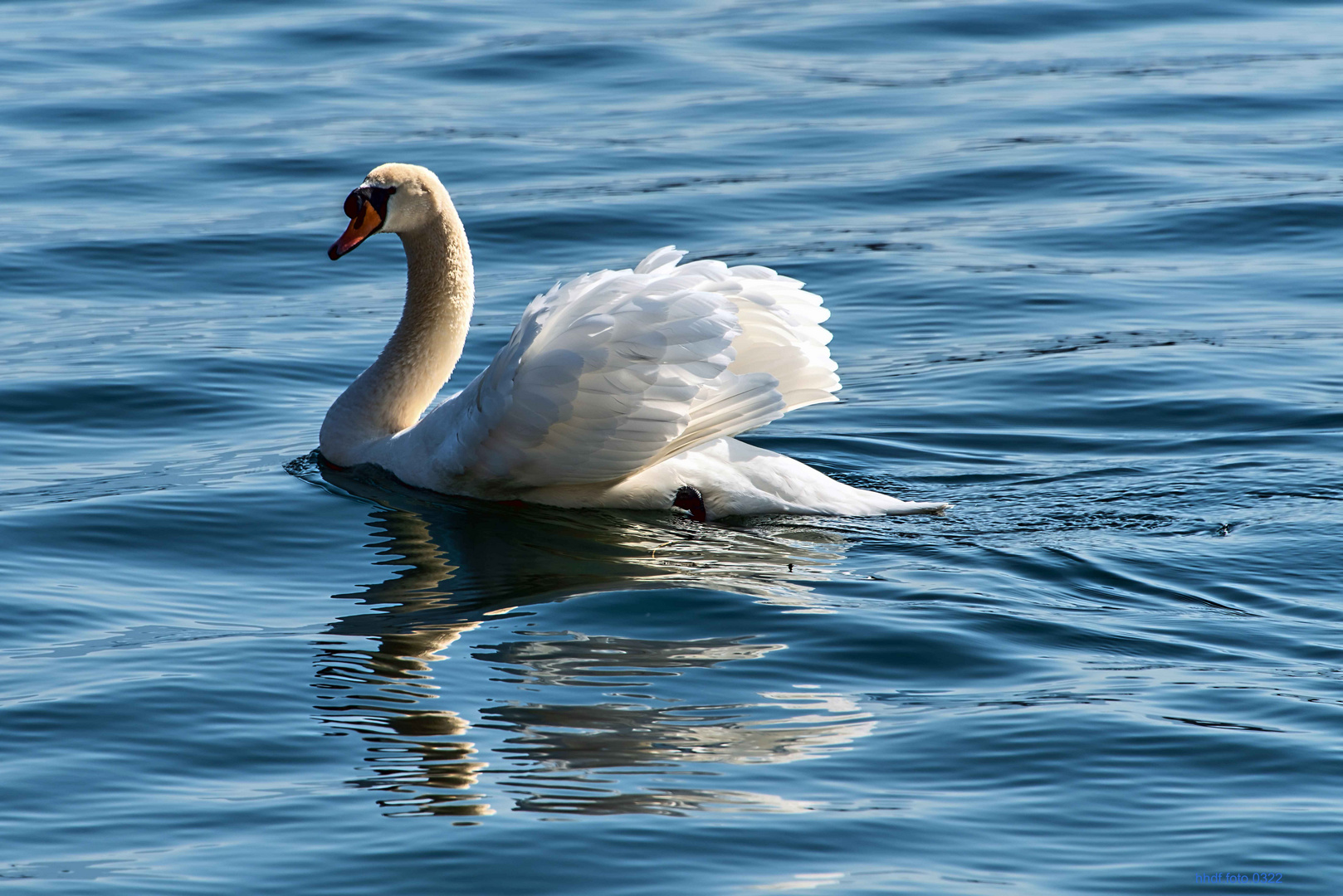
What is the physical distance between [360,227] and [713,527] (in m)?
2.42

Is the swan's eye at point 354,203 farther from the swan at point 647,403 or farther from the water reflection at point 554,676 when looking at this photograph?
the water reflection at point 554,676

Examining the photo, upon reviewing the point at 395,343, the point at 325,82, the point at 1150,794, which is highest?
the point at 325,82

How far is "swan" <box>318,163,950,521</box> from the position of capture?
772 centimetres

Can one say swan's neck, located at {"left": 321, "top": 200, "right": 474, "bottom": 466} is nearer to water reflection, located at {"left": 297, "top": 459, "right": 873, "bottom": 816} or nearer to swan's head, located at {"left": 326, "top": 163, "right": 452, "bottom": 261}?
swan's head, located at {"left": 326, "top": 163, "right": 452, "bottom": 261}

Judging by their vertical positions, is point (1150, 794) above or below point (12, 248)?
below

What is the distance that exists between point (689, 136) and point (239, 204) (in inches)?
148

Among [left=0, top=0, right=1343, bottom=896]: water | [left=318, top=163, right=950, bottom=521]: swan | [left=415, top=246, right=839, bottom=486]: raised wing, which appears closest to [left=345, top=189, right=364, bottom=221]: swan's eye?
[left=318, top=163, right=950, bottom=521]: swan

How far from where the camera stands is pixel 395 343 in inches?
370

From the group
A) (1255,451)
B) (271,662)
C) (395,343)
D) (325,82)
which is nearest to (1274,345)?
(1255,451)

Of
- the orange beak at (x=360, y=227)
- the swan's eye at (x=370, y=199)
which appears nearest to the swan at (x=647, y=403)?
the orange beak at (x=360, y=227)

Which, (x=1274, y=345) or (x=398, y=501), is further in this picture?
(x=1274, y=345)

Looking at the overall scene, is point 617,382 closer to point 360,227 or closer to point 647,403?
point 647,403

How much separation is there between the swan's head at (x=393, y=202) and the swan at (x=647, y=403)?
→ 1.01 metres

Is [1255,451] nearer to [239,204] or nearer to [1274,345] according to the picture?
[1274,345]
